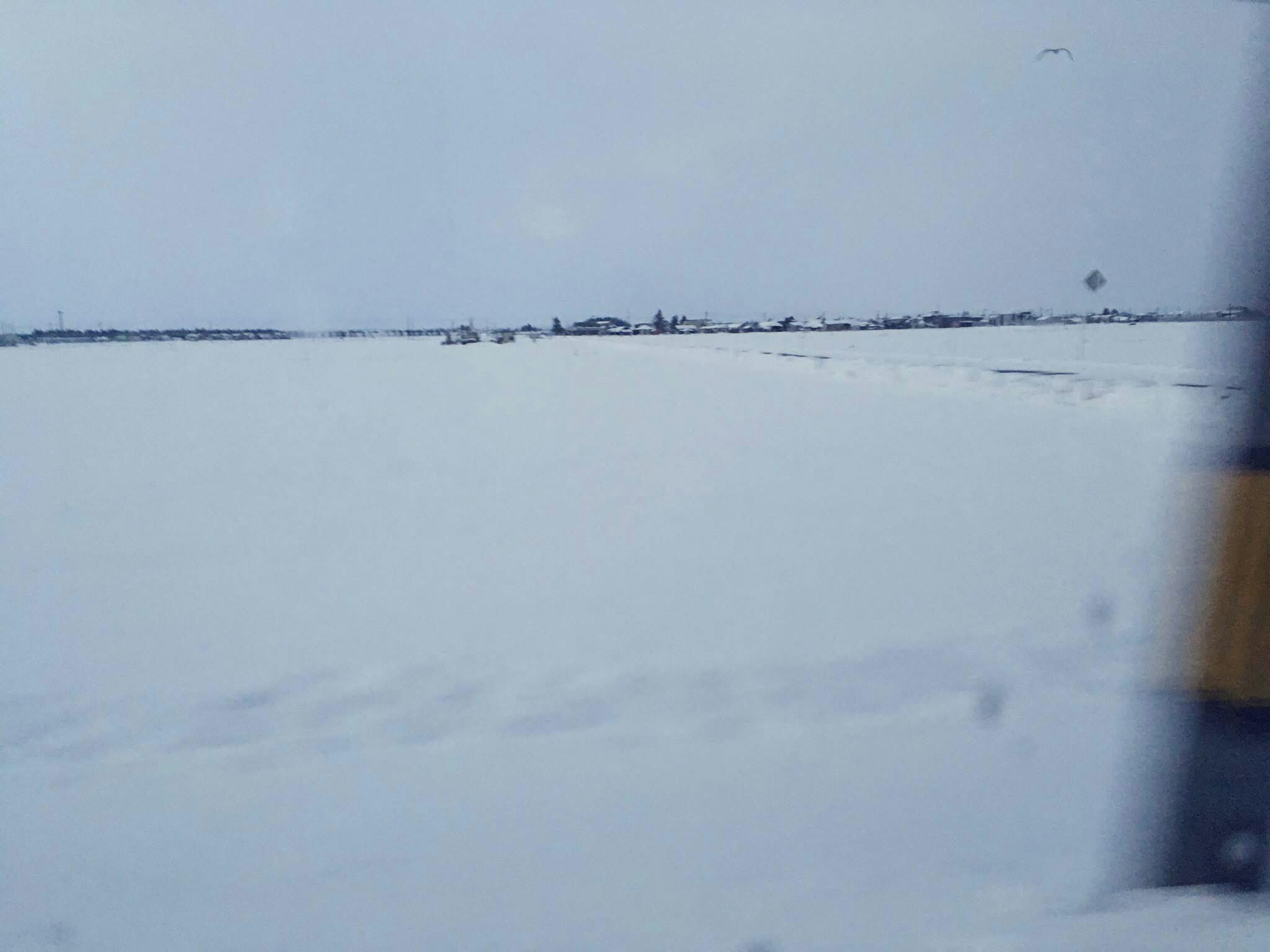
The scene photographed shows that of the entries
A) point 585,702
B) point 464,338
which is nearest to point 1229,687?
point 585,702

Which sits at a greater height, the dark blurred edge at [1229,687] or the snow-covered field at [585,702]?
the dark blurred edge at [1229,687]

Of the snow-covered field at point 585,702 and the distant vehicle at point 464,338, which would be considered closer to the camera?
the snow-covered field at point 585,702

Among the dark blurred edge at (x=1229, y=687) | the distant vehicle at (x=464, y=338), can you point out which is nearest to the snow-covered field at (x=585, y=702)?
the dark blurred edge at (x=1229, y=687)

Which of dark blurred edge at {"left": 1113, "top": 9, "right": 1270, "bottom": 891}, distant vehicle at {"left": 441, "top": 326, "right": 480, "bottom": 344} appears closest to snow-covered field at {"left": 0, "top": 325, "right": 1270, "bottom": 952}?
dark blurred edge at {"left": 1113, "top": 9, "right": 1270, "bottom": 891}

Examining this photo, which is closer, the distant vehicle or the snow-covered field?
the snow-covered field

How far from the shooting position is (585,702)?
5.07 m

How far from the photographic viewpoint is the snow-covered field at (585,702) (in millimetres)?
3363

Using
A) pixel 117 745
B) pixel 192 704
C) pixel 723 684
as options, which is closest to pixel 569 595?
pixel 723 684

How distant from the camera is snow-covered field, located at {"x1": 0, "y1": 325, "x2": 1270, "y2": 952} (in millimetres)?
3363

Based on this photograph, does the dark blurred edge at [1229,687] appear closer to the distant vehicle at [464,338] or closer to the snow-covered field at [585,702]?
the snow-covered field at [585,702]

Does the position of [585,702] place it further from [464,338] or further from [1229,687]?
[464,338]

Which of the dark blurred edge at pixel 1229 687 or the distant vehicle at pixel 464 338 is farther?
the distant vehicle at pixel 464 338

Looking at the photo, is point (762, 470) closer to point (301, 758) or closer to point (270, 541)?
point (270, 541)

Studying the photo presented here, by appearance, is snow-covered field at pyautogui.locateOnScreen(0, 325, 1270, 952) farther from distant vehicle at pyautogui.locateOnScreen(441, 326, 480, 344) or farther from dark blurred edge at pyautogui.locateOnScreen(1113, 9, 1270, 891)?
distant vehicle at pyautogui.locateOnScreen(441, 326, 480, 344)
